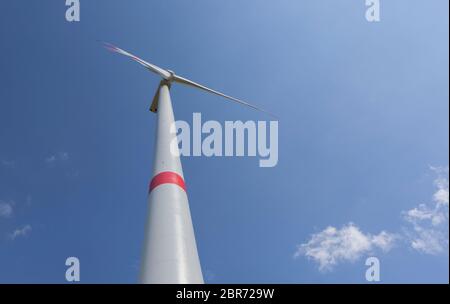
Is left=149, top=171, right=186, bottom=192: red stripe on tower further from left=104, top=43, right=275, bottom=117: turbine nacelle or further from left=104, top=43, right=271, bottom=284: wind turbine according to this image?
left=104, top=43, right=275, bottom=117: turbine nacelle

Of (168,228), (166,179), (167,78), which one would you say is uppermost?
(167,78)

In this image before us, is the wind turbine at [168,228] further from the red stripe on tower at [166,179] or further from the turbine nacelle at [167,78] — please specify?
the turbine nacelle at [167,78]

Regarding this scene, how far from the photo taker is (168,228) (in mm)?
11016

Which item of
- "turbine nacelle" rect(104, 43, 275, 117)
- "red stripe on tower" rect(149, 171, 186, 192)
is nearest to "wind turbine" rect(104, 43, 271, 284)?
"red stripe on tower" rect(149, 171, 186, 192)

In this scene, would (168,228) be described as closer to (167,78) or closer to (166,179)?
(166,179)

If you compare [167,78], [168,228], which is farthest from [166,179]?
[167,78]

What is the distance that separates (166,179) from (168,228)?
2.67 m

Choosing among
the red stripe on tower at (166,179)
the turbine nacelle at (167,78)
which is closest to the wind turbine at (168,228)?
the red stripe on tower at (166,179)

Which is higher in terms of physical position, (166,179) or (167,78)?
(167,78)
